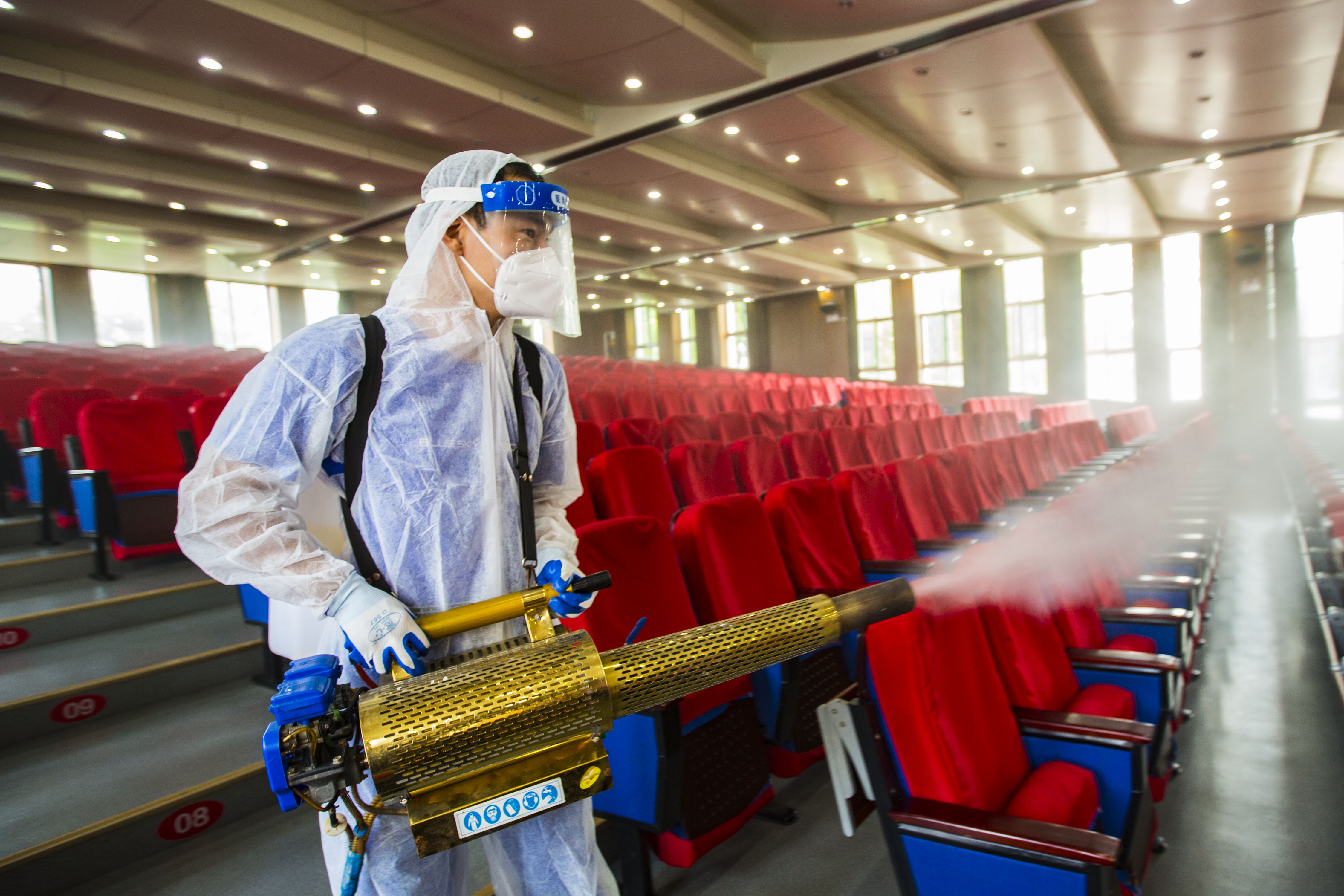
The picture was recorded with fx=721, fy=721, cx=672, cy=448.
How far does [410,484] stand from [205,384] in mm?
4891

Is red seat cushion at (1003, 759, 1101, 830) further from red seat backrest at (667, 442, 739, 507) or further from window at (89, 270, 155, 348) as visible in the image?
window at (89, 270, 155, 348)

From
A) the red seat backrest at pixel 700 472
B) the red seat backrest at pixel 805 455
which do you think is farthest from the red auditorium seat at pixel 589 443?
the red seat backrest at pixel 805 455

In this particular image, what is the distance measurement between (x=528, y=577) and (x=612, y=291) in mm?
16612

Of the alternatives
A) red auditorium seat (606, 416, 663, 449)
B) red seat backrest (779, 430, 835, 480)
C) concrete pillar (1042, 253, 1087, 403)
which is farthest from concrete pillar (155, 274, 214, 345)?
concrete pillar (1042, 253, 1087, 403)

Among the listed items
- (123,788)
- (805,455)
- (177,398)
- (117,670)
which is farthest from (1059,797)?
(177,398)

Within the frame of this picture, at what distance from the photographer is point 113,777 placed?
1774 mm

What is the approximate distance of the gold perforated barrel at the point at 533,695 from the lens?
0.47 m

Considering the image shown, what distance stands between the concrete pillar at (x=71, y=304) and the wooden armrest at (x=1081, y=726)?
15613 millimetres

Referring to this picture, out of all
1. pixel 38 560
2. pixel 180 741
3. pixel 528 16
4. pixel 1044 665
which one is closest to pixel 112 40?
pixel 528 16

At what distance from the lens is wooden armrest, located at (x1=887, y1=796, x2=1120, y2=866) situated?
1061 millimetres

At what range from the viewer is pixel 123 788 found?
1.73 m

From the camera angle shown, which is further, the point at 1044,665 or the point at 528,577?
the point at 1044,665

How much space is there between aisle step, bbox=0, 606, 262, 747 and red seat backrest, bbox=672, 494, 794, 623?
1.47m

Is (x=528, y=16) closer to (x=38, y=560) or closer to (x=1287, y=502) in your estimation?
(x=38, y=560)
